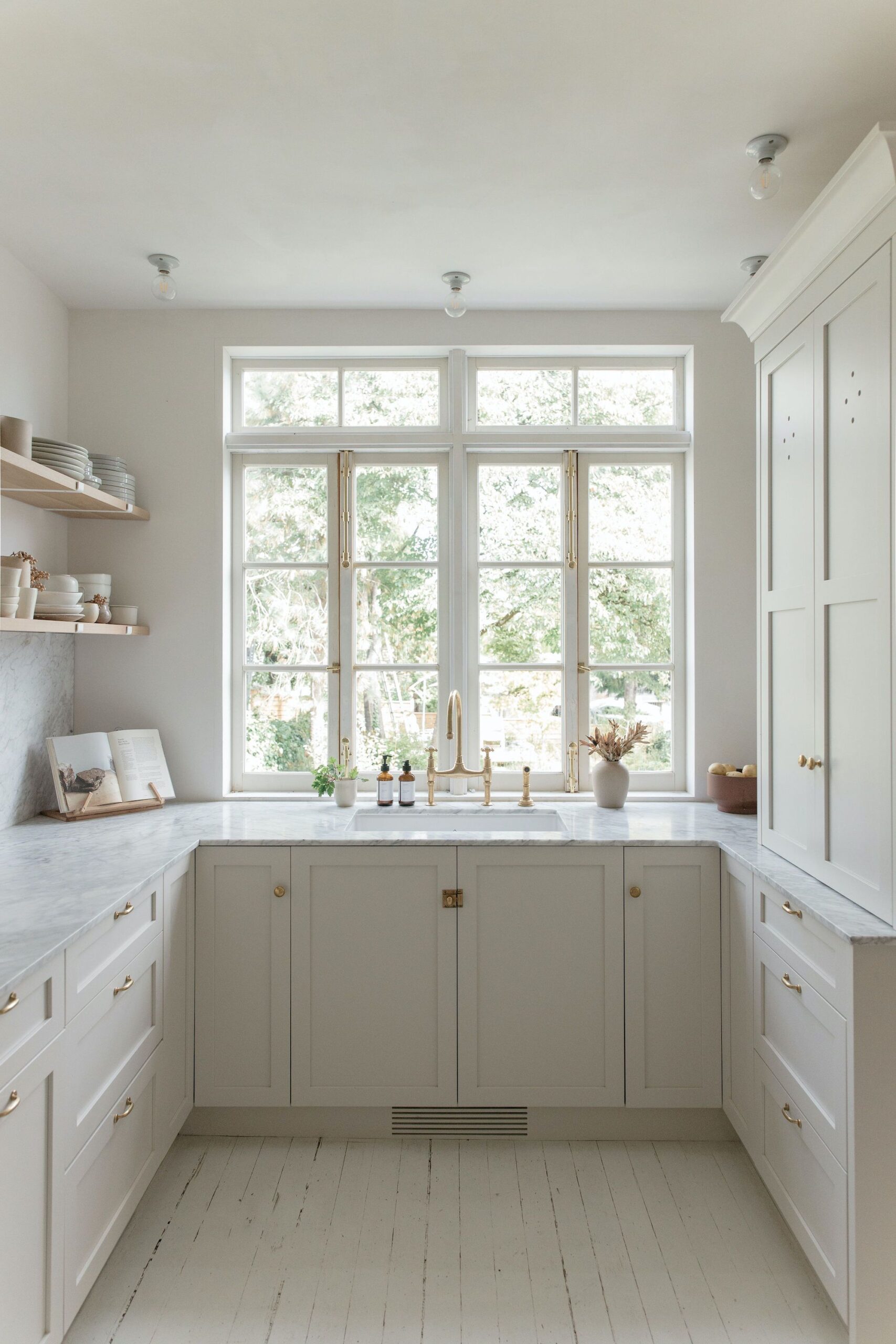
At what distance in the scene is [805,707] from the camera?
2031 millimetres

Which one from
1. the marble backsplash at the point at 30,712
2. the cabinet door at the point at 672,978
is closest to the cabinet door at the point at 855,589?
the cabinet door at the point at 672,978

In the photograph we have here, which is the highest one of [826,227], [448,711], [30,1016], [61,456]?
[826,227]

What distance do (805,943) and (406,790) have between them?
1453 mm

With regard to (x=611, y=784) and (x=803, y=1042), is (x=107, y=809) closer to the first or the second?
(x=611, y=784)

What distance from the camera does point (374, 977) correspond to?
241cm

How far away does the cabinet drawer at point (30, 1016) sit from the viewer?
1383 mm

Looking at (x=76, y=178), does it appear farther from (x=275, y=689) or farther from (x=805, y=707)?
(x=805, y=707)

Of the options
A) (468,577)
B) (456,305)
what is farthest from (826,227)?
(468,577)

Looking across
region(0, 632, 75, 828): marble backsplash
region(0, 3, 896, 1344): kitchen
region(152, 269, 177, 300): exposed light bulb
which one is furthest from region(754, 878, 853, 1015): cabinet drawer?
region(152, 269, 177, 300): exposed light bulb

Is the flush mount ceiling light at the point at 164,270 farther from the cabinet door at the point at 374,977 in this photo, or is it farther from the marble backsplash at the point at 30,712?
the cabinet door at the point at 374,977

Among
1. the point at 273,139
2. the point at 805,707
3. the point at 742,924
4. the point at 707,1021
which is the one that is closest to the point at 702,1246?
the point at 707,1021

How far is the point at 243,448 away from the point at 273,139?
49.0 inches

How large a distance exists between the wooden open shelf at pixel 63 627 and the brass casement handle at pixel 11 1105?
1.20 metres

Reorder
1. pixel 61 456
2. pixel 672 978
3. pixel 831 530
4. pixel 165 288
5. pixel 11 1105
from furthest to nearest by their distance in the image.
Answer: pixel 165 288
pixel 61 456
pixel 672 978
pixel 831 530
pixel 11 1105
